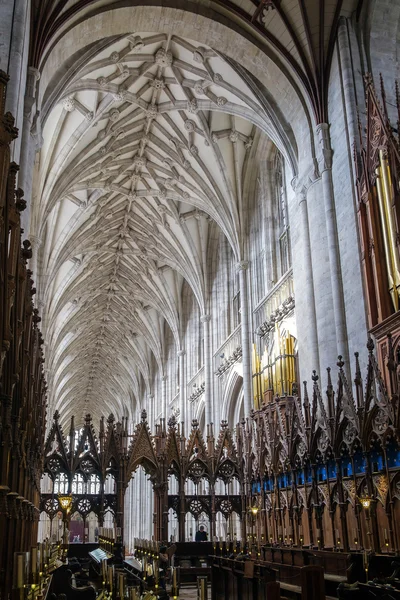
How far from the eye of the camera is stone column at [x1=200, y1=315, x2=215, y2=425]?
2631cm

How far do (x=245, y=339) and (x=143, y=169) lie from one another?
8541 millimetres

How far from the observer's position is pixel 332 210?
15.0m

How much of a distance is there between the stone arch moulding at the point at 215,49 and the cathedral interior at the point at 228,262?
0.06 m

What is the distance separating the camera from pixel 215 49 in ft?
57.9

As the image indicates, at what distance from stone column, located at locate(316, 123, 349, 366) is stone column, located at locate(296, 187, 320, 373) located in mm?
1135

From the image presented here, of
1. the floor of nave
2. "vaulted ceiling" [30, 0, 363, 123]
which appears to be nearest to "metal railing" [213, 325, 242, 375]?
the floor of nave

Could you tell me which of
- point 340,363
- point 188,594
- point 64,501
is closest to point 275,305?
point 340,363

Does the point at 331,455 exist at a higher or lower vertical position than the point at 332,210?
lower

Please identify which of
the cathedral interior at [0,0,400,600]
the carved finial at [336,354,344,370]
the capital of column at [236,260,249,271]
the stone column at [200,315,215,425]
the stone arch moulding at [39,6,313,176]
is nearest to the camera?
the cathedral interior at [0,0,400,600]

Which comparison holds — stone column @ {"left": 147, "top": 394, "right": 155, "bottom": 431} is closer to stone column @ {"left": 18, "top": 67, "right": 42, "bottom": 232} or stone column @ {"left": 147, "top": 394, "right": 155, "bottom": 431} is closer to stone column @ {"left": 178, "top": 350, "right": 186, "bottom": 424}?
stone column @ {"left": 178, "top": 350, "right": 186, "bottom": 424}

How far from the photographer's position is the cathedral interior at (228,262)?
8641mm

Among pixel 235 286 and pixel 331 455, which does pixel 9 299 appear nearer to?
pixel 331 455

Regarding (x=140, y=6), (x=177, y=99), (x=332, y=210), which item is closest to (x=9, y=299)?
(x=332, y=210)

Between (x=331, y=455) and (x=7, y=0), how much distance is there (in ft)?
34.7
